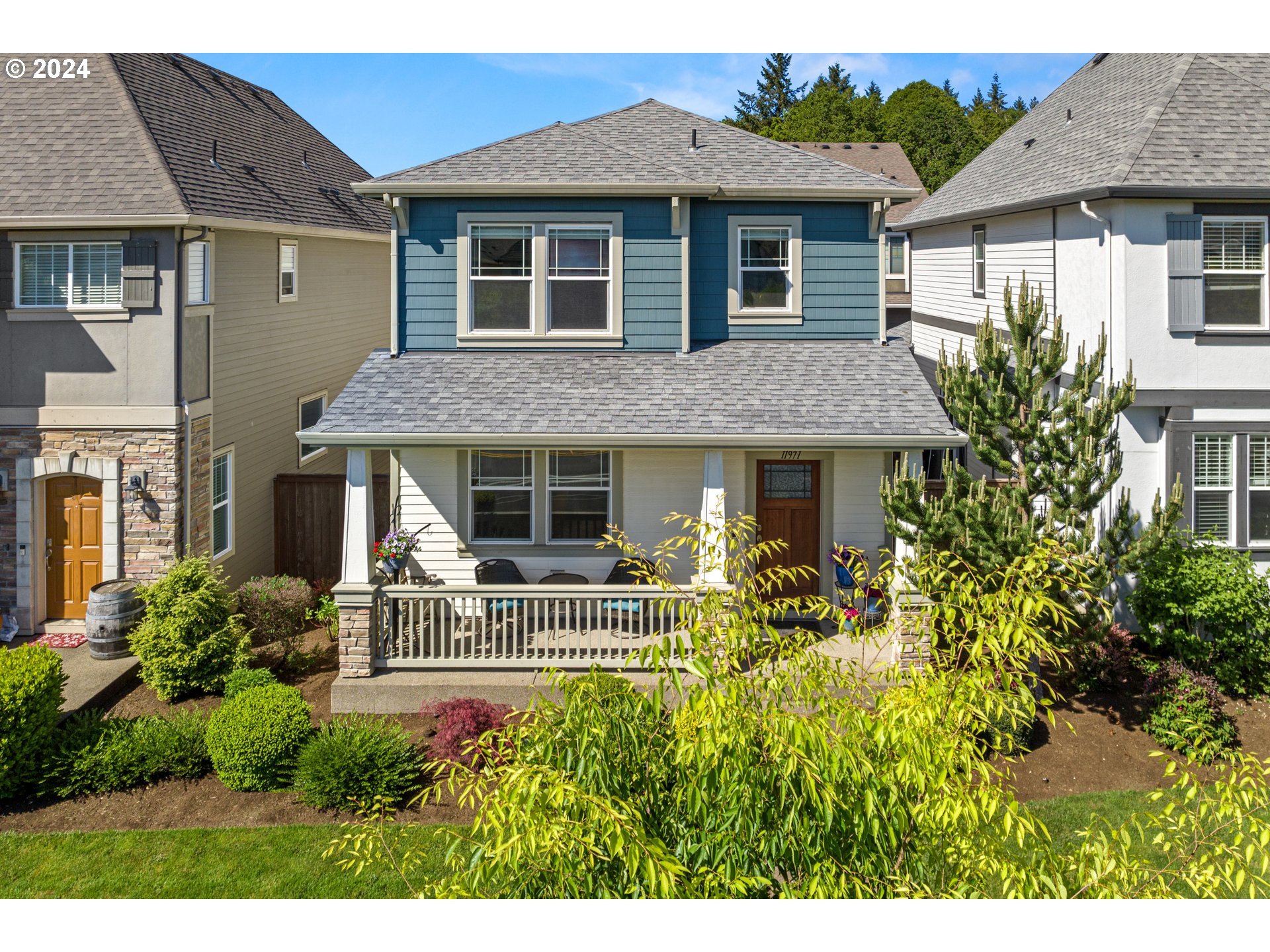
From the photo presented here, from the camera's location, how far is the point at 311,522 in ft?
57.0

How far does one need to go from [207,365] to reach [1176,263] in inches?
533

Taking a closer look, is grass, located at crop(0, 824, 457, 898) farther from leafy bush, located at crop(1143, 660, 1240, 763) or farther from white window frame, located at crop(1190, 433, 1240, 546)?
white window frame, located at crop(1190, 433, 1240, 546)

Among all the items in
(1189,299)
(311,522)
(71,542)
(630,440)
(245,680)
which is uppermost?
(1189,299)

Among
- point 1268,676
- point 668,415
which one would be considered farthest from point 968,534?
point 1268,676

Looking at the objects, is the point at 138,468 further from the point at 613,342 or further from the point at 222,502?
the point at 613,342

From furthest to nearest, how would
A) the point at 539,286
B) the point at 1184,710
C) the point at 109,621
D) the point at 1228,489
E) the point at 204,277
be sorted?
the point at 204,277 < the point at 539,286 < the point at 1228,489 < the point at 109,621 < the point at 1184,710

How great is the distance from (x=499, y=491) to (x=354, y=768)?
5.03 meters

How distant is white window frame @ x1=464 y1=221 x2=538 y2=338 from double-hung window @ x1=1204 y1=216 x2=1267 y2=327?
905 centimetres

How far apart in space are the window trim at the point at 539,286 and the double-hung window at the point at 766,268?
5.93 ft

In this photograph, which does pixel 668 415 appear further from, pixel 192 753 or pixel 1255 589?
pixel 1255 589

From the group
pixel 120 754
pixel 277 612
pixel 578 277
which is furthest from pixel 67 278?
pixel 120 754

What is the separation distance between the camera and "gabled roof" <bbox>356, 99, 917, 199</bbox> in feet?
46.2

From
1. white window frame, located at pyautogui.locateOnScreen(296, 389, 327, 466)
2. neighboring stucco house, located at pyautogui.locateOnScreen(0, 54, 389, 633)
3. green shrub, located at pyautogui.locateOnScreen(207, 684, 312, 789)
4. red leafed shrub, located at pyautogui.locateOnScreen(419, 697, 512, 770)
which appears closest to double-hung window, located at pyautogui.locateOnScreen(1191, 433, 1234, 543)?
red leafed shrub, located at pyautogui.locateOnScreen(419, 697, 512, 770)

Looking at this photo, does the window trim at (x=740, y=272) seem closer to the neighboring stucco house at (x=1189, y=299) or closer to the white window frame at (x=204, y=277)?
the neighboring stucco house at (x=1189, y=299)
